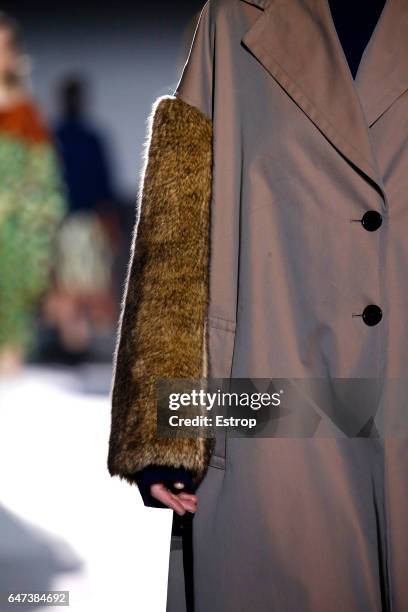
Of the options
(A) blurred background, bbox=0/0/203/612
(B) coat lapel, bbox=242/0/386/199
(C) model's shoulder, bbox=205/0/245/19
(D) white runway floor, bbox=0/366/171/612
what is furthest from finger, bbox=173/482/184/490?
(A) blurred background, bbox=0/0/203/612

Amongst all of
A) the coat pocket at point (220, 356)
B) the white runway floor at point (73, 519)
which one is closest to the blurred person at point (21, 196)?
the white runway floor at point (73, 519)

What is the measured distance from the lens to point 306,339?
1.45 metres

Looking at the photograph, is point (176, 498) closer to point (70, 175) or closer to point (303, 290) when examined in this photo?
point (303, 290)

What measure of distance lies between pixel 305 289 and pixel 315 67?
1.07ft

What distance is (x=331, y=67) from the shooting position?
1.46 metres

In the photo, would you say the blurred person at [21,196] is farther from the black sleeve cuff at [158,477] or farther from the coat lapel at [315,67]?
the black sleeve cuff at [158,477]

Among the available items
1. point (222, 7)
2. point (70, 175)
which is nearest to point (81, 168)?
point (70, 175)

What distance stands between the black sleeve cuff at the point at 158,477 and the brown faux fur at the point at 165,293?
0.04 ft

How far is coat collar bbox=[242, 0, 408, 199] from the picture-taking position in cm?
142

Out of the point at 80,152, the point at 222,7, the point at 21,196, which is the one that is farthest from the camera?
the point at 80,152

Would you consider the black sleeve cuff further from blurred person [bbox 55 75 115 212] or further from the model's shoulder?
blurred person [bbox 55 75 115 212]

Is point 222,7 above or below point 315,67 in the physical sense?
above

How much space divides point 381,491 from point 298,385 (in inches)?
7.4

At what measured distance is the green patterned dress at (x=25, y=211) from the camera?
6.12 metres
